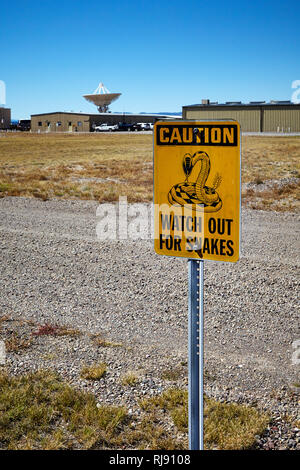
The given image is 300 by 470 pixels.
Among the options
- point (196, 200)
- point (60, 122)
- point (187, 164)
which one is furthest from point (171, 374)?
point (60, 122)

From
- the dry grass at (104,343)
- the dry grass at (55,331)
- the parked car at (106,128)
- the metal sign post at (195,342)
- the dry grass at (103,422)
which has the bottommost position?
the dry grass at (103,422)

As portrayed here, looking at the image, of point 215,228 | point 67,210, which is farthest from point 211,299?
point 67,210

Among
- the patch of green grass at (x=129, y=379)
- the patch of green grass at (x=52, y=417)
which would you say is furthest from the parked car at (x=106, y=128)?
the patch of green grass at (x=52, y=417)

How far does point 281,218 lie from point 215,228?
9844mm

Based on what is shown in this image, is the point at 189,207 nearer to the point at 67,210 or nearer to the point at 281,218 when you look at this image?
the point at 281,218

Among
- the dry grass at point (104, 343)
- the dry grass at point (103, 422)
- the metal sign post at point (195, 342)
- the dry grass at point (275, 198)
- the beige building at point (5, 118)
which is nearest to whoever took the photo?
the metal sign post at point (195, 342)

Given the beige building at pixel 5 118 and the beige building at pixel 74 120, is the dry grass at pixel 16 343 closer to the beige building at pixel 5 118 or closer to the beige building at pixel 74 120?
the beige building at pixel 74 120

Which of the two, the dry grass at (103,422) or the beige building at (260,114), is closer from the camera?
the dry grass at (103,422)

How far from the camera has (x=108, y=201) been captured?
14578mm

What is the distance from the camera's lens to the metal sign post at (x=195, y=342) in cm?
261

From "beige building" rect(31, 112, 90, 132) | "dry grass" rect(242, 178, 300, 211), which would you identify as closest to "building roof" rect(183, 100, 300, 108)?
"beige building" rect(31, 112, 90, 132)

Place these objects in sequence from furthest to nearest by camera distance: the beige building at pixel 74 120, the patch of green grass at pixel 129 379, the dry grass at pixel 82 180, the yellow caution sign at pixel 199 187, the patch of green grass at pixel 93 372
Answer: the beige building at pixel 74 120
the dry grass at pixel 82 180
the patch of green grass at pixel 93 372
the patch of green grass at pixel 129 379
the yellow caution sign at pixel 199 187

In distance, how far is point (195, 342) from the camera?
2633mm

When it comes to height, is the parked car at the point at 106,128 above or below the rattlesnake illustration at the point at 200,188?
above
